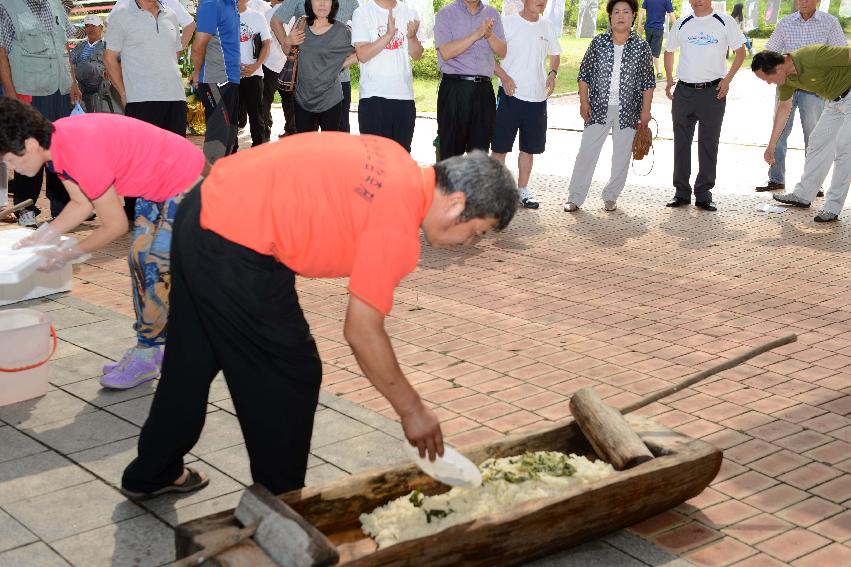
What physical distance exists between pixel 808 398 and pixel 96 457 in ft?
11.5

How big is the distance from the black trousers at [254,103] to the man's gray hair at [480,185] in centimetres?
930

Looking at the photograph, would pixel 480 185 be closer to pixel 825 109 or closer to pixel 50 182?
pixel 50 182

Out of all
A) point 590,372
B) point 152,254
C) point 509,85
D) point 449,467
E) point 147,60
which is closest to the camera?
point 449,467

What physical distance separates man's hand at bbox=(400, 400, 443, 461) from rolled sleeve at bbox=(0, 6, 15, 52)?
6976mm

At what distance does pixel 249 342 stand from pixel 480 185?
939mm

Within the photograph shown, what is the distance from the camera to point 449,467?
341 cm

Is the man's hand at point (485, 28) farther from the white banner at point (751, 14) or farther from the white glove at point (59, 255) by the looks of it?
the white banner at point (751, 14)

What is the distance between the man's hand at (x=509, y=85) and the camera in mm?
9688

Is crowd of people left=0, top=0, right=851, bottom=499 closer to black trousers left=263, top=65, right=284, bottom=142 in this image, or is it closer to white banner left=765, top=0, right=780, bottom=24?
black trousers left=263, top=65, right=284, bottom=142

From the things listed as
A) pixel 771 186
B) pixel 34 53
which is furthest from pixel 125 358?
pixel 771 186

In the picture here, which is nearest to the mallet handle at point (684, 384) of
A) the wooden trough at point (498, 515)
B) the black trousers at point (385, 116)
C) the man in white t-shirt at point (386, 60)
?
the wooden trough at point (498, 515)

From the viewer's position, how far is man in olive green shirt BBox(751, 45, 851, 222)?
9172mm

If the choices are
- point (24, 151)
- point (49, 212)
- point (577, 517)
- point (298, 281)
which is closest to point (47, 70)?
point (49, 212)

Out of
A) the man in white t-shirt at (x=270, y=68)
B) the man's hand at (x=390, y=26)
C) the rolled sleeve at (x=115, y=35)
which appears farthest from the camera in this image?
the man in white t-shirt at (x=270, y=68)
